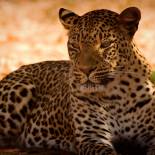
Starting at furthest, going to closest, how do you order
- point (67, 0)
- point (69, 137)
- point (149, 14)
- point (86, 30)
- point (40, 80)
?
point (67, 0) → point (149, 14) → point (40, 80) → point (69, 137) → point (86, 30)

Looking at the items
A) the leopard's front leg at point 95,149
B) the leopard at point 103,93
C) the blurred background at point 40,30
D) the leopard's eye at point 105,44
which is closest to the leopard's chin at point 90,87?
the leopard at point 103,93

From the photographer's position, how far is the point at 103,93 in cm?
980

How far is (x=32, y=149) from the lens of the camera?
1098 centimetres

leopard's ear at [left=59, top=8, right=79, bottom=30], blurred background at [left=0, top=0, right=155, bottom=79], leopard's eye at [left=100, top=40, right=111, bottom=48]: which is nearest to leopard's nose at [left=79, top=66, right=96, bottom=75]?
leopard's eye at [left=100, top=40, right=111, bottom=48]

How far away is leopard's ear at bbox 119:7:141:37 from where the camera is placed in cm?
956

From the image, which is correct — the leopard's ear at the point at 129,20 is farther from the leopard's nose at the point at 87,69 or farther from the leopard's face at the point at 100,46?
the leopard's nose at the point at 87,69

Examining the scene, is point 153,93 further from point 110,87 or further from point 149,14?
point 149,14

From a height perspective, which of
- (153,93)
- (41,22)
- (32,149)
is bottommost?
(32,149)

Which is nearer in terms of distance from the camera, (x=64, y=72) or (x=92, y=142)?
(x=92, y=142)

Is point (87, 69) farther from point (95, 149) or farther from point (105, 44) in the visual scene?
point (95, 149)

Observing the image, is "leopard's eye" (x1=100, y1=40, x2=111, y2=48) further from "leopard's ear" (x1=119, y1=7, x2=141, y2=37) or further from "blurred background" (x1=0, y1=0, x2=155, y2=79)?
"blurred background" (x1=0, y1=0, x2=155, y2=79)

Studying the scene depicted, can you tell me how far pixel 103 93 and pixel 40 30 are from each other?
9.54 metres

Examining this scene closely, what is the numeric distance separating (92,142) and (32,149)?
1.47 metres

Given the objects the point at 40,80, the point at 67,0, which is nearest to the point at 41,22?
the point at 67,0
